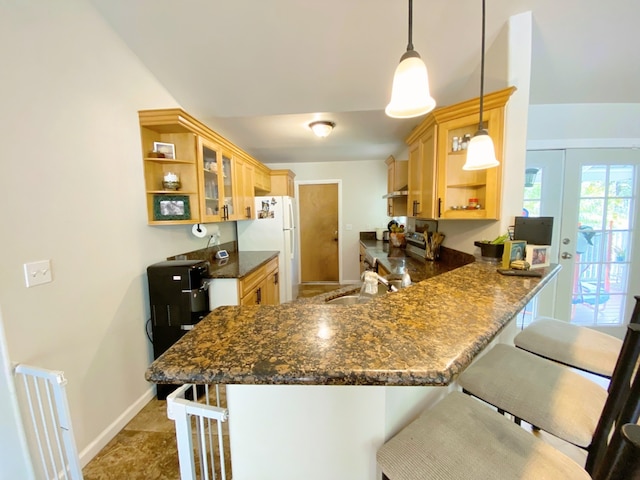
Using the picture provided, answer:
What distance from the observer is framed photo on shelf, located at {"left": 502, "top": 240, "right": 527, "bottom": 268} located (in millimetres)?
1512

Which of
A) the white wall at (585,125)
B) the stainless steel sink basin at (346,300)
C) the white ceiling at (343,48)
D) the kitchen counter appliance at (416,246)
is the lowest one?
the stainless steel sink basin at (346,300)

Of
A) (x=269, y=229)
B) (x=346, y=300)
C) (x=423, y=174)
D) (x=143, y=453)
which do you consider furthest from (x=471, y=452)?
(x=269, y=229)

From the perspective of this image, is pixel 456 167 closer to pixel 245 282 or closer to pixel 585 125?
pixel 585 125

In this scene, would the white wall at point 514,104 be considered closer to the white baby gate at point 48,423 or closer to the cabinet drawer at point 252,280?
the cabinet drawer at point 252,280

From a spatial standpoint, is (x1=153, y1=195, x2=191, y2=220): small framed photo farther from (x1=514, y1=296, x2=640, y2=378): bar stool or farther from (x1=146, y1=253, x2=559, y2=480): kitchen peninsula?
(x1=514, y1=296, x2=640, y2=378): bar stool

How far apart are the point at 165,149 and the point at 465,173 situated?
94.7 inches

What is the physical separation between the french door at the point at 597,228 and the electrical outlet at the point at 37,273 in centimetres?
360

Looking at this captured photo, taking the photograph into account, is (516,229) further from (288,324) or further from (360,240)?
(360,240)

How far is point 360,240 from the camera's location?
488 cm

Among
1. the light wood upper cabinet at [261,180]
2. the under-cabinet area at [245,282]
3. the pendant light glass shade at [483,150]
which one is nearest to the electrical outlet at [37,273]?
the under-cabinet area at [245,282]

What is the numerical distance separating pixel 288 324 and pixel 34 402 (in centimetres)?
152

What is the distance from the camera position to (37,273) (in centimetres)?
127

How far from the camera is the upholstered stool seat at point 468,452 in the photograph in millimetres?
654

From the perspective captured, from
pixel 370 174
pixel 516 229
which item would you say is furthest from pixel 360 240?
pixel 516 229
